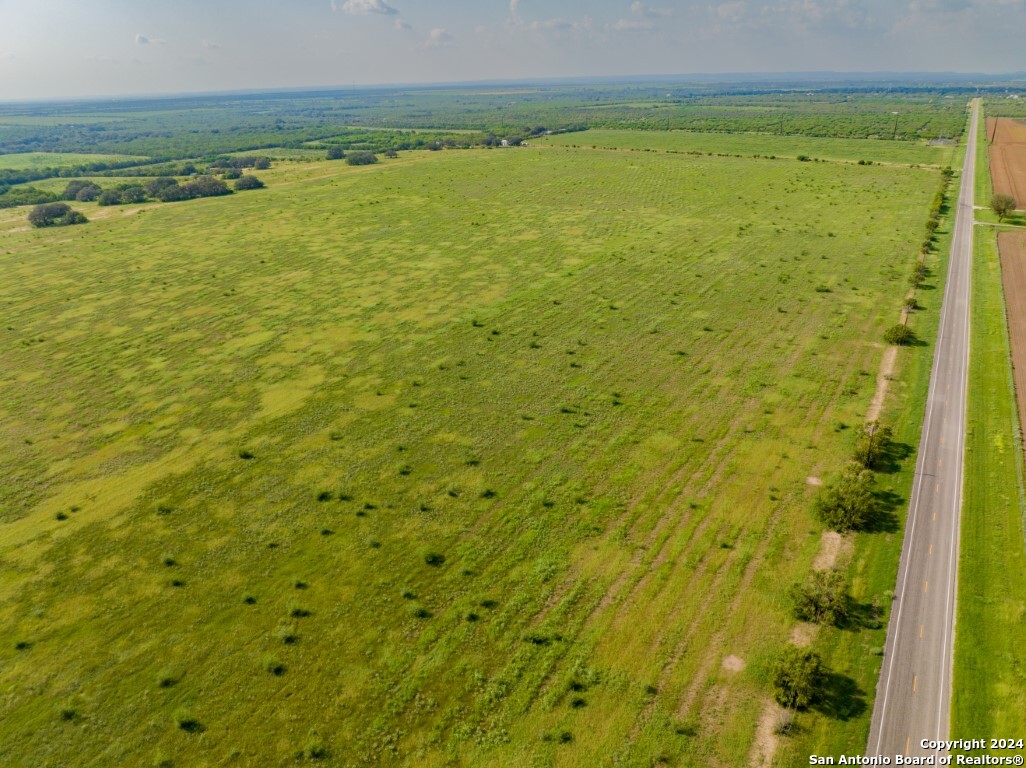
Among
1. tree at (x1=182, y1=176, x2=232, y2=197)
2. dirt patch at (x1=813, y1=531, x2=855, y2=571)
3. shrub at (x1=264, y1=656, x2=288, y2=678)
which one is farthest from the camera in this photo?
tree at (x1=182, y1=176, x2=232, y2=197)

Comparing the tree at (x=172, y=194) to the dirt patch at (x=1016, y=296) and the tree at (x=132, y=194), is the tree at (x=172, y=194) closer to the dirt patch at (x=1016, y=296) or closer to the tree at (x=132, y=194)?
the tree at (x=132, y=194)

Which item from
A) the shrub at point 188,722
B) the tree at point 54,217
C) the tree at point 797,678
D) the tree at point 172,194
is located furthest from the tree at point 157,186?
the tree at point 797,678

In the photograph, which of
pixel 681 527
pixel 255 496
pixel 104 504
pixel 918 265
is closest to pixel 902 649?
pixel 681 527

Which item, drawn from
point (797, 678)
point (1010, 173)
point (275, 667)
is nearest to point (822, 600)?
point (797, 678)

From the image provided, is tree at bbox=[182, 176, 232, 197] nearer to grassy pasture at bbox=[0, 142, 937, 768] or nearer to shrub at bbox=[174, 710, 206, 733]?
grassy pasture at bbox=[0, 142, 937, 768]

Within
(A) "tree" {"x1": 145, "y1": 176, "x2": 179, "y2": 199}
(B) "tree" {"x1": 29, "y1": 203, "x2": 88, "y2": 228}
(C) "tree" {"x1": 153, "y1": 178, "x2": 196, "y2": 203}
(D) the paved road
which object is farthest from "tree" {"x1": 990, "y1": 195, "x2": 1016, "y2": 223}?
(A) "tree" {"x1": 145, "y1": 176, "x2": 179, "y2": 199}

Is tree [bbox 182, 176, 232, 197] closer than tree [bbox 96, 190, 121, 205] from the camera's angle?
No

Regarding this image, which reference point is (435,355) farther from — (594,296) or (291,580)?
(291,580)
